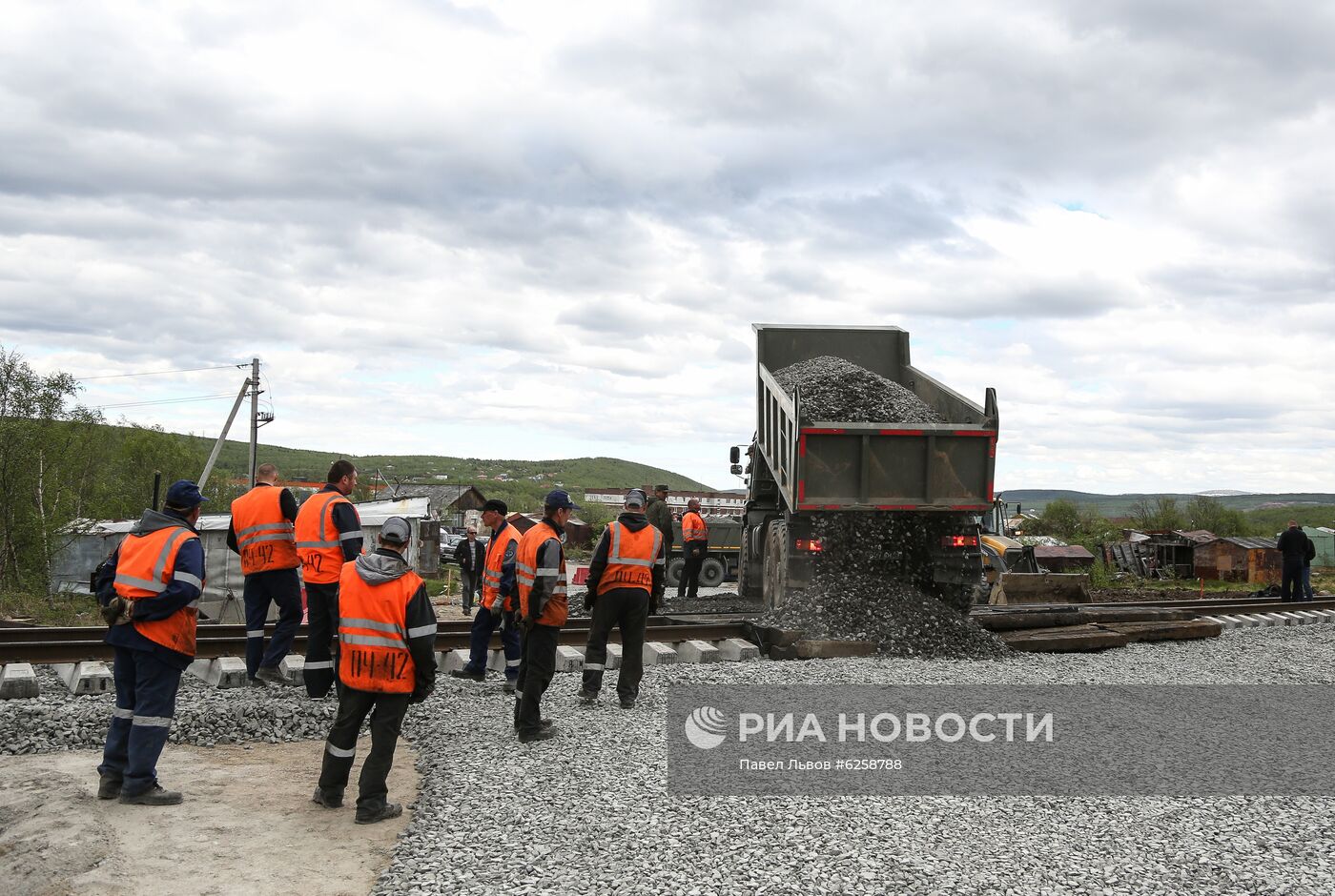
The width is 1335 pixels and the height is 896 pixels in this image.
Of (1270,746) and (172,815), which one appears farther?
(1270,746)

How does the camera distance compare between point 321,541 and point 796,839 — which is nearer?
point 796,839

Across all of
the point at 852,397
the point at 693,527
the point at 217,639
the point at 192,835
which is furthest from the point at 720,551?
the point at 192,835

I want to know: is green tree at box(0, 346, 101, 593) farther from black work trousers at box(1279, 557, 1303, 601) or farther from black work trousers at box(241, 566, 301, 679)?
black work trousers at box(1279, 557, 1303, 601)

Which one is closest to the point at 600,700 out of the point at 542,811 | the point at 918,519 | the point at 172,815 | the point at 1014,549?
the point at 542,811

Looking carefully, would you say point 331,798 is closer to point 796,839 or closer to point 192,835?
point 192,835

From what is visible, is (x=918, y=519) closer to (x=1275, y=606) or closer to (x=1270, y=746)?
(x=1270, y=746)

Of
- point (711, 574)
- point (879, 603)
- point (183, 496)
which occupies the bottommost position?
point (711, 574)

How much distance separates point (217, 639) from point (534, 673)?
4.17 metres

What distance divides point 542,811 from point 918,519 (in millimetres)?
7610

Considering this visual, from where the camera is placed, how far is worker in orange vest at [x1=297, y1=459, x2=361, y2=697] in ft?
24.5

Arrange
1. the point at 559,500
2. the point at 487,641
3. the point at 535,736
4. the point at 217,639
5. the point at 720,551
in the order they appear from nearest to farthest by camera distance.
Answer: the point at 535,736
the point at 559,500
the point at 487,641
the point at 217,639
the point at 720,551

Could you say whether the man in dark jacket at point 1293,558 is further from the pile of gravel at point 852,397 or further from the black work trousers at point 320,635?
the black work trousers at point 320,635

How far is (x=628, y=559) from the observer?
7836mm

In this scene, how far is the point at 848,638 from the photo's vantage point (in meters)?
10.2
